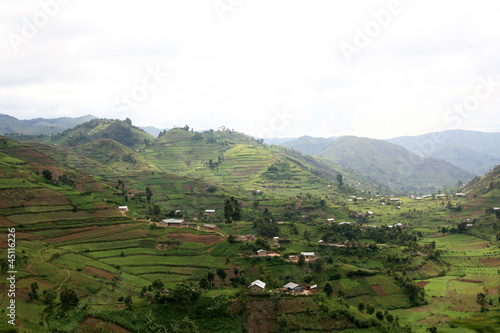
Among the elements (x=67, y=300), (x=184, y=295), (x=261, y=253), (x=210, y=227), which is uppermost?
(x=210, y=227)

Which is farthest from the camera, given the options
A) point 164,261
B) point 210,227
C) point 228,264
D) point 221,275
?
point 210,227

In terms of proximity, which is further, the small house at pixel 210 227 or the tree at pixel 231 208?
the small house at pixel 210 227

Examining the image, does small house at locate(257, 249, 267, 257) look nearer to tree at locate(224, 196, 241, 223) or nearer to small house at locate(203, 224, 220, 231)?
tree at locate(224, 196, 241, 223)

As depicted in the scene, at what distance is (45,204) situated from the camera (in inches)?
2361

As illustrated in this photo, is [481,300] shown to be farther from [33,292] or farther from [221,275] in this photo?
[33,292]

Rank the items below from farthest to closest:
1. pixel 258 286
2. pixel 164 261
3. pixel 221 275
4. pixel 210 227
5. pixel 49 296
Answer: pixel 210 227
pixel 164 261
pixel 221 275
pixel 258 286
pixel 49 296

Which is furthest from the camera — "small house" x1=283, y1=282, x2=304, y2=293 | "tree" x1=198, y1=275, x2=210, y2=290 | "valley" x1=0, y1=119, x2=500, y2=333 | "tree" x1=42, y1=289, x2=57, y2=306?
"small house" x1=283, y1=282, x2=304, y2=293

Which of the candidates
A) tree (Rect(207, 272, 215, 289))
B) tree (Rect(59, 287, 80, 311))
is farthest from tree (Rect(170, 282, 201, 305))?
tree (Rect(59, 287, 80, 311))

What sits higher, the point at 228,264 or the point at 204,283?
the point at 204,283

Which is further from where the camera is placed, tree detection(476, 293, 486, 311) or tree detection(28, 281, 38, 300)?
A: tree detection(476, 293, 486, 311)

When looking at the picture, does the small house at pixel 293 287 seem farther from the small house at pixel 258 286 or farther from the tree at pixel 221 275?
the tree at pixel 221 275

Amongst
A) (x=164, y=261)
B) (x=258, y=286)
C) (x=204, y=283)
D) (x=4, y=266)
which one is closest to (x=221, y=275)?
(x=204, y=283)

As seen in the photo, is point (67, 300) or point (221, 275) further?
point (221, 275)

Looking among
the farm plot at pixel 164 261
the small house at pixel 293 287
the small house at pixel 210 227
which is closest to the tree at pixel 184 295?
the small house at pixel 293 287
